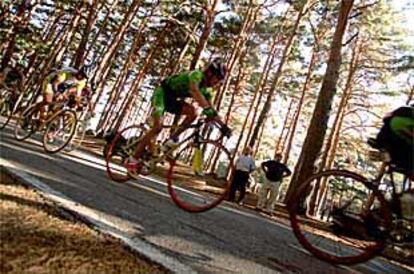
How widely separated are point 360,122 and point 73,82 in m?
29.1

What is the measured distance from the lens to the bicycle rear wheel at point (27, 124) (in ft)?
34.4

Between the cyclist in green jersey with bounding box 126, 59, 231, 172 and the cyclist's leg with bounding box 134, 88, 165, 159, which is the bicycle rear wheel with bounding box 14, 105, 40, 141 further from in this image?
the cyclist's leg with bounding box 134, 88, 165, 159

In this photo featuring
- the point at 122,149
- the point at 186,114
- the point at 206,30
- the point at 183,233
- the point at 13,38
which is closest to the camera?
the point at 183,233

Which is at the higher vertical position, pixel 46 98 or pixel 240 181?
pixel 46 98

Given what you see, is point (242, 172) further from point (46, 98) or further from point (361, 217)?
point (361, 217)

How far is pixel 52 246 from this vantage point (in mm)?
2881

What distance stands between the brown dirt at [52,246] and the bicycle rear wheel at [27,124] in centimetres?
699

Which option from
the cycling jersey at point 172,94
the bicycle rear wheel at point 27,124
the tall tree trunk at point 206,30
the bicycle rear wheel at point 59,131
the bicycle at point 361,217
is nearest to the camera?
the bicycle at point 361,217

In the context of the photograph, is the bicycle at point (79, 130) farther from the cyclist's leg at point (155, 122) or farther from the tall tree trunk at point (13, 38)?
the tall tree trunk at point (13, 38)

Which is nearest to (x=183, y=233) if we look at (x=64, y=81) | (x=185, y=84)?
(x=185, y=84)

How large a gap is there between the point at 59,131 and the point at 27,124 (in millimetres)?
1235

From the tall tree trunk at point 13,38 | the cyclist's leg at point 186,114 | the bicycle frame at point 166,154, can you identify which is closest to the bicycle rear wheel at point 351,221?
the bicycle frame at point 166,154


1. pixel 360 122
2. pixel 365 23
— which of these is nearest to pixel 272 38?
pixel 360 122

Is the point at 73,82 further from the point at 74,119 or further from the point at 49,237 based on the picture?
the point at 49,237
